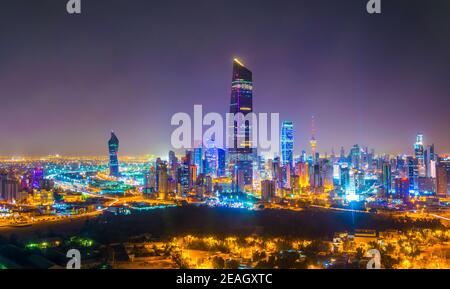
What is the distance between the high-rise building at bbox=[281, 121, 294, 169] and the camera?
6837 millimetres

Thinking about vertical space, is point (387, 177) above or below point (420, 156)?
below

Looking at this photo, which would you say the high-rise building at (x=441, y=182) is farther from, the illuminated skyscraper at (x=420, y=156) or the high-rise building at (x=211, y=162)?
the high-rise building at (x=211, y=162)

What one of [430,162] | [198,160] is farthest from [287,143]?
[430,162]

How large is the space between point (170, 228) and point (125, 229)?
1.97ft

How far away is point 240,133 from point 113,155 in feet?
10.1

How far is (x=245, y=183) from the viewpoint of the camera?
10.1 metres

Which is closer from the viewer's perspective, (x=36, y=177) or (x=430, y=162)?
(x=36, y=177)

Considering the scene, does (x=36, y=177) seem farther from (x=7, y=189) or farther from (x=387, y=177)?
(x=387, y=177)

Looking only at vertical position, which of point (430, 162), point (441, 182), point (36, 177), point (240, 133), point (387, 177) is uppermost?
point (240, 133)

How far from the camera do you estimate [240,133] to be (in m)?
9.44

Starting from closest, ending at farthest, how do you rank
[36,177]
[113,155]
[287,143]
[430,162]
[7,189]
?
[113,155] < [7,189] < [287,143] < [36,177] < [430,162]

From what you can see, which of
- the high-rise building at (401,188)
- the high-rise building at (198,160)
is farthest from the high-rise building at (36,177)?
the high-rise building at (401,188)

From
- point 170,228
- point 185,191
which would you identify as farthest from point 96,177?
point 170,228

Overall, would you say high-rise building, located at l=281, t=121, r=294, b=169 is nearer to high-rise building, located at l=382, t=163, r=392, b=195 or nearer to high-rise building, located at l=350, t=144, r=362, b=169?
high-rise building, located at l=350, t=144, r=362, b=169
